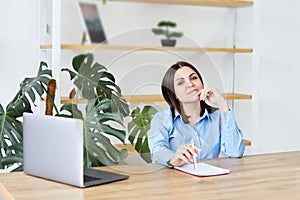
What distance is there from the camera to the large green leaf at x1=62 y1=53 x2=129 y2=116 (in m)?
1.54

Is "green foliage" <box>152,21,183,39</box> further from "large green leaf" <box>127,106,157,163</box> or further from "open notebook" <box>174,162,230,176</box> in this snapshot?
"open notebook" <box>174,162,230,176</box>

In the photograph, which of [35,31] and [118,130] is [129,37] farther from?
[35,31]

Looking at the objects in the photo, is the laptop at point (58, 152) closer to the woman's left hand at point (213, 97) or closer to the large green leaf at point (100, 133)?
the large green leaf at point (100, 133)

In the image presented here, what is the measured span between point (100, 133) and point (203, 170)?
1.21 feet

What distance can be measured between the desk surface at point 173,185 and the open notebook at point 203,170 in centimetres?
2

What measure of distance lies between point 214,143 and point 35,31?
5.59ft

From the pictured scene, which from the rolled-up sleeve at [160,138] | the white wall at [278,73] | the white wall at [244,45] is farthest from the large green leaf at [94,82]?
the white wall at [278,73]

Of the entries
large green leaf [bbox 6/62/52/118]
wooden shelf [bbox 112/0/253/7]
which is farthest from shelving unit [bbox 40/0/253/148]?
large green leaf [bbox 6/62/52/118]

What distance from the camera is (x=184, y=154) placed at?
68.4 inches

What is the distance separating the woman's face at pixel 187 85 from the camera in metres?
1.69

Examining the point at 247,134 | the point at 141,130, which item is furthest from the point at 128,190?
the point at 247,134

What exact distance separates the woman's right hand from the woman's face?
6.1 inches

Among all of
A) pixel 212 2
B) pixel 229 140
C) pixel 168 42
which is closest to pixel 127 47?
pixel 168 42

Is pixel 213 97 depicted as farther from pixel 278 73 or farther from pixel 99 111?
pixel 278 73
